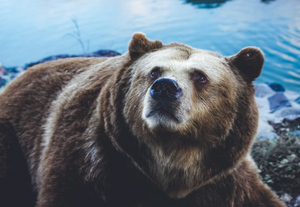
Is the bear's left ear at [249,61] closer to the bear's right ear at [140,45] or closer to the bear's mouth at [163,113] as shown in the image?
the bear's right ear at [140,45]

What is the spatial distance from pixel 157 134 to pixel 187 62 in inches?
22.4

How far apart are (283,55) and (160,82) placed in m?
5.55

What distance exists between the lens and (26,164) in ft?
11.5

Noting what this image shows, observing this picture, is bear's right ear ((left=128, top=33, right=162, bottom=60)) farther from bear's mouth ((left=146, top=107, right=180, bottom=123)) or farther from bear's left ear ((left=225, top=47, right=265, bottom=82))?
bear's mouth ((left=146, top=107, right=180, bottom=123))

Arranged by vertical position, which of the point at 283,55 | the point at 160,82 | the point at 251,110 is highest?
the point at 160,82

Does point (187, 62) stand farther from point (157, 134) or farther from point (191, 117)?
point (157, 134)

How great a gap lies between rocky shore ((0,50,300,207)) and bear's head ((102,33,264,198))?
5.13 ft

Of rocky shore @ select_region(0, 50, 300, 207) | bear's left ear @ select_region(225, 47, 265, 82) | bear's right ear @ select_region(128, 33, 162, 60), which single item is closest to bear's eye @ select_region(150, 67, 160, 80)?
bear's right ear @ select_region(128, 33, 162, 60)

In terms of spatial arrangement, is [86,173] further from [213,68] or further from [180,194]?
[213,68]

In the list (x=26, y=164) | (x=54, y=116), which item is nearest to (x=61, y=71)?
(x=54, y=116)

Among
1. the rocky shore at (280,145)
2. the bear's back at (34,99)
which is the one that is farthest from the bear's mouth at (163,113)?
the rocky shore at (280,145)

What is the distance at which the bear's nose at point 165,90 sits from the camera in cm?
217

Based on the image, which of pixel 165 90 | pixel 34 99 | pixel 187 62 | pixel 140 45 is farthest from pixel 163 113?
pixel 34 99

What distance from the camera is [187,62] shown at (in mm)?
2562
